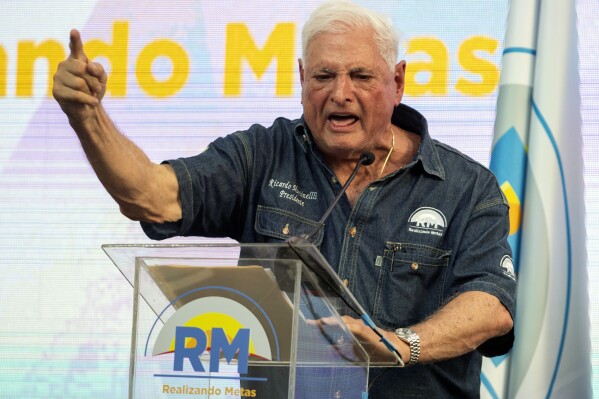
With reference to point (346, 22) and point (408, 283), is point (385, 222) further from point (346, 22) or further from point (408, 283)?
point (346, 22)

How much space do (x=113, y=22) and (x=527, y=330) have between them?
1.79 meters

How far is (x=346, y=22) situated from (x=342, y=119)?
9.3 inches

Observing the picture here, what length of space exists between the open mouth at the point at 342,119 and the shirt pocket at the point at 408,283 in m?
0.32

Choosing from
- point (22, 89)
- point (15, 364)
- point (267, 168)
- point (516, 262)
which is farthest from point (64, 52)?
point (516, 262)

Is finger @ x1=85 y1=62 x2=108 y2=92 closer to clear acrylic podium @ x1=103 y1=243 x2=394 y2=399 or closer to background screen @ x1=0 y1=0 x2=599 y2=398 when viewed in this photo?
clear acrylic podium @ x1=103 y1=243 x2=394 y2=399

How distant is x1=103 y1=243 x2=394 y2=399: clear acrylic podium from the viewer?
1.53 metres

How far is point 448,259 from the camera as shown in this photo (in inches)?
89.3

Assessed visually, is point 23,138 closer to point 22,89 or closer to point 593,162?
point 22,89

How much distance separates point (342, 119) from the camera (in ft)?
7.71

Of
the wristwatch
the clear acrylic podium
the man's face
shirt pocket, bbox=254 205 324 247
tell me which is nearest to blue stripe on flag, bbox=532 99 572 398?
the man's face

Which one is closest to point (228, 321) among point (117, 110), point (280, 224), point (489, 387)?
point (280, 224)

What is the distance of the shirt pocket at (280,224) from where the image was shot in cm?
229

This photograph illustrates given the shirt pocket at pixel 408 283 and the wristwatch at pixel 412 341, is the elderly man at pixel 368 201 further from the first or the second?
→ the wristwatch at pixel 412 341

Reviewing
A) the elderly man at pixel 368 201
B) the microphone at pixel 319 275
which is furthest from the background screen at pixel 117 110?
the microphone at pixel 319 275
